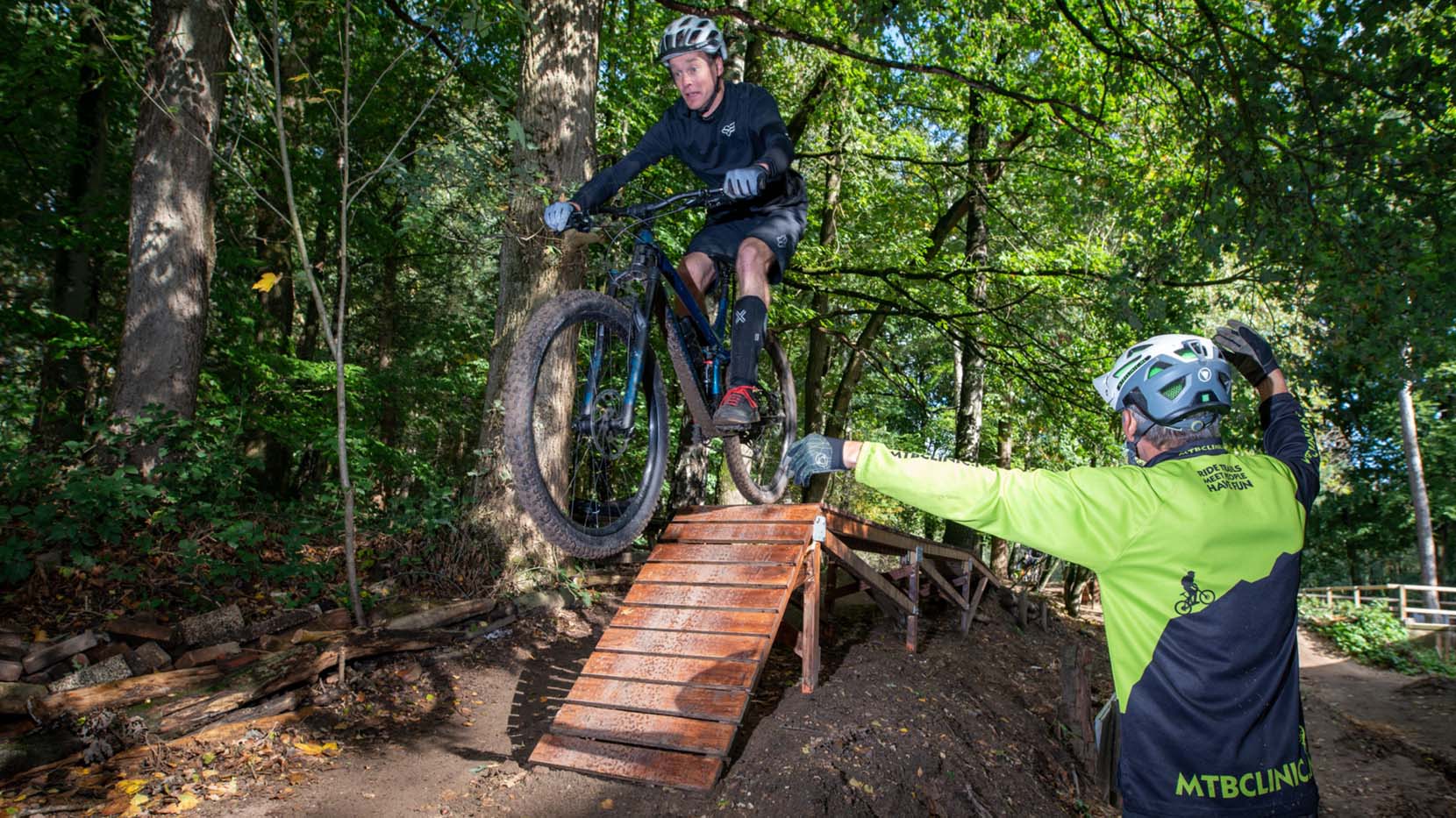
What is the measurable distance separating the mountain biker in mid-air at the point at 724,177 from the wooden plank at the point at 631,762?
5.41 feet

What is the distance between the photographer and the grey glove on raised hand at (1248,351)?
2639 millimetres

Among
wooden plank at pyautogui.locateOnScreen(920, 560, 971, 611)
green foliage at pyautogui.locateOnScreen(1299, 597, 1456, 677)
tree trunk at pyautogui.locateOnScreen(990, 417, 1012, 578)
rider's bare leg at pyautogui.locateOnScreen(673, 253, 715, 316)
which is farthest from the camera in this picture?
tree trunk at pyautogui.locateOnScreen(990, 417, 1012, 578)

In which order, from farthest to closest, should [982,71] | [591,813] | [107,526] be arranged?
1. [982,71]
2. [107,526]
3. [591,813]

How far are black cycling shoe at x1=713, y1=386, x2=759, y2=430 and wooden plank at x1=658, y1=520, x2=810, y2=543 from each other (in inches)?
61.3

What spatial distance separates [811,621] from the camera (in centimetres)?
449

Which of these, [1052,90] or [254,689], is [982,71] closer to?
[1052,90]

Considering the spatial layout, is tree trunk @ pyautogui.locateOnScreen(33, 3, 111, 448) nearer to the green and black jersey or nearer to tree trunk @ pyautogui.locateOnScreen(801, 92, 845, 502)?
tree trunk @ pyautogui.locateOnScreen(801, 92, 845, 502)

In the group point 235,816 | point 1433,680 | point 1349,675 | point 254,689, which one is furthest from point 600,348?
point 1349,675

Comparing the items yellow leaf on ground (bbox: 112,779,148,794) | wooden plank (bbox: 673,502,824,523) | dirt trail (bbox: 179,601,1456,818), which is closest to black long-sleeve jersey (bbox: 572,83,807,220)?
wooden plank (bbox: 673,502,824,523)

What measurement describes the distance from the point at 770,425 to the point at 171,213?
5.34 metres

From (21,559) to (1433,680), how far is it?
18980mm

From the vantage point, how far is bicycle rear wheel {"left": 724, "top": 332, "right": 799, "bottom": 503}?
197 inches

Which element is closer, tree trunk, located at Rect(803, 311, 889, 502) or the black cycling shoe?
the black cycling shoe

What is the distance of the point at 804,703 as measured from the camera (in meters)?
4.50
